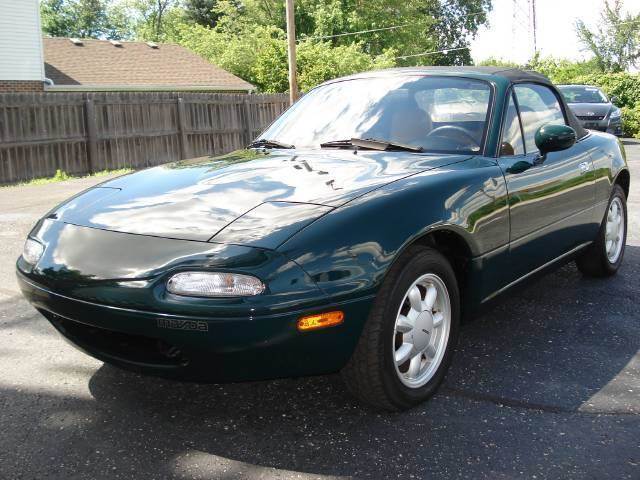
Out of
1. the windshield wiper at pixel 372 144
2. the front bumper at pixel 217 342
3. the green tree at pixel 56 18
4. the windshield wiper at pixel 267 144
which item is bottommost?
the front bumper at pixel 217 342

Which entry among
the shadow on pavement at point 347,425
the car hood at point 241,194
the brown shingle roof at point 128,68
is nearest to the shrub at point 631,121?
the brown shingle roof at point 128,68

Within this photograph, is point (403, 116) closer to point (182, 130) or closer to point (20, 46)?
point (182, 130)

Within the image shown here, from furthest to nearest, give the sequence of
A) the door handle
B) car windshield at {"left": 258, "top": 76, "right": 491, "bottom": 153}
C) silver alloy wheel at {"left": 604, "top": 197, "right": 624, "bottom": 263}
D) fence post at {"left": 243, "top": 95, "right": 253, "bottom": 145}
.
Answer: fence post at {"left": 243, "top": 95, "right": 253, "bottom": 145}, silver alloy wheel at {"left": 604, "top": 197, "right": 624, "bottom": 263}, the door handle, car windshield at {"left": 258, "top": 76, "right": 491, "bottom": 153}

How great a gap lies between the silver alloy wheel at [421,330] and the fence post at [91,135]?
13607 millimetres

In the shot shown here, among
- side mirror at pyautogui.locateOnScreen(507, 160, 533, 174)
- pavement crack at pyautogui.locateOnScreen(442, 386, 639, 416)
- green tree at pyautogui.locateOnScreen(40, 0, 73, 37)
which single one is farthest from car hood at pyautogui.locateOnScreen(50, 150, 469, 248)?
green tree at pyautogui.locateOnScreen(40, 0, 73, 37)

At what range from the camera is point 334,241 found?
2.64 meters

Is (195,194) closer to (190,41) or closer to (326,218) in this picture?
(326,218)

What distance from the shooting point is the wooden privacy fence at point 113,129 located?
46.3ft

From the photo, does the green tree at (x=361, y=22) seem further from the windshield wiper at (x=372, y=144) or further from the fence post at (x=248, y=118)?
the windshield wiper at (x=372, y=144)

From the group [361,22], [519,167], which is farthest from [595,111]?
[361,22]

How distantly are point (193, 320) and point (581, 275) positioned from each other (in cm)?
375

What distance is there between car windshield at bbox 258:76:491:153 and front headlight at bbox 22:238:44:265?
161cm

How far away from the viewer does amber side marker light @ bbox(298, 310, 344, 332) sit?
2529mm

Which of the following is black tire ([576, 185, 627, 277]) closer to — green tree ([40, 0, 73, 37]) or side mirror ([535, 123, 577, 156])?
side mirror ([535, 123, 577, 156])
